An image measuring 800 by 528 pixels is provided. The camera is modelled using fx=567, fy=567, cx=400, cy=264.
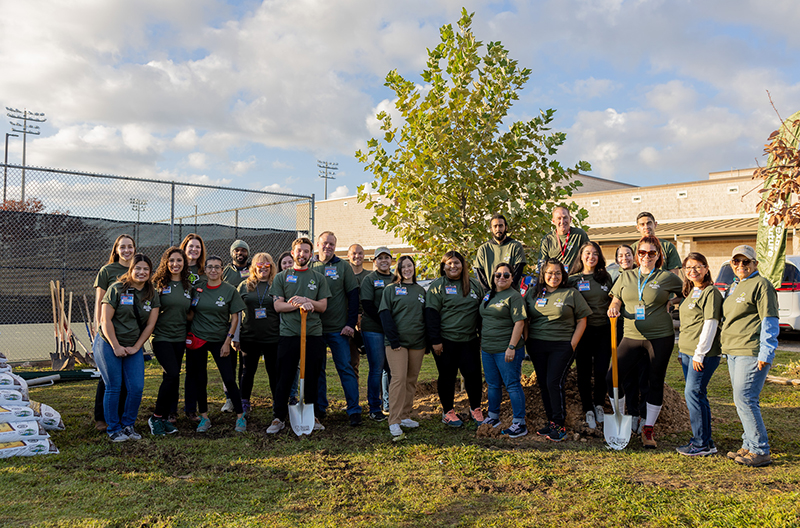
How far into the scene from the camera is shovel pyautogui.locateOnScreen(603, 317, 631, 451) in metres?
5.29

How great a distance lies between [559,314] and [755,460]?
77.9 inches

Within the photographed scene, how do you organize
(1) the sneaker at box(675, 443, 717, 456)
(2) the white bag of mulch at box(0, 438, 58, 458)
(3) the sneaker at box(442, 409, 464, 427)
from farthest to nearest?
1. (3) the sneaker at box(442, 409, 464, 427)
2. (1) the sneaker at box(675, 443, 717, 456)
3. (2) the white bag of mulch at box(0, 438, 58, 458)

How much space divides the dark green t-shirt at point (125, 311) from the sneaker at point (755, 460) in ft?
18.3

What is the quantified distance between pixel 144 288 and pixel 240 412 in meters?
1.62

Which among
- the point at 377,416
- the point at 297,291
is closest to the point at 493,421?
the point at 377,416

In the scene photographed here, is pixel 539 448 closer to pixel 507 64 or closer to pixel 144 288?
pixel 144 288

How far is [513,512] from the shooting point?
3779 millimetres

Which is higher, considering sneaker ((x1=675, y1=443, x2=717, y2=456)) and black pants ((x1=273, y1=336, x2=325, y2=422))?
black pants ((x1=273, y1=336, x2=325, y2=422))

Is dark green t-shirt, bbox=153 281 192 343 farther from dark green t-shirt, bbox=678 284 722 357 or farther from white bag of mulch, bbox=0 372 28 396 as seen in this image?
dark green t-shirt, bbox=678 284 722 357

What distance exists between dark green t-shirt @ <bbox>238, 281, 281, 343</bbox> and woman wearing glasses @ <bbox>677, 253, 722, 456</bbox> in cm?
407

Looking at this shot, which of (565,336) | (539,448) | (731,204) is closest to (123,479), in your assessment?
(539,448)

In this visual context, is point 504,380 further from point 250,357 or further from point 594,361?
point 250,357

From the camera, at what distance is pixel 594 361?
581cm

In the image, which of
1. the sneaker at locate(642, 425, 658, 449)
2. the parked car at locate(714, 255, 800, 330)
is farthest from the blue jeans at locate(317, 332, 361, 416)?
the parked car at locate(714, 255, 800, 330)
